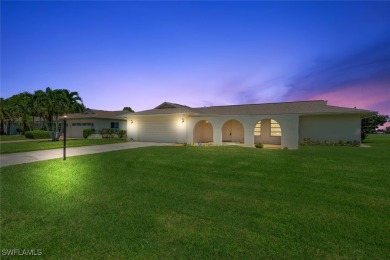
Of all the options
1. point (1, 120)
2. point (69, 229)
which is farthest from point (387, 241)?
point (1, 120)

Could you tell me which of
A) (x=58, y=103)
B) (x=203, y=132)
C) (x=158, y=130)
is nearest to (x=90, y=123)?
(x=58, y=103)

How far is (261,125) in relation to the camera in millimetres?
22453

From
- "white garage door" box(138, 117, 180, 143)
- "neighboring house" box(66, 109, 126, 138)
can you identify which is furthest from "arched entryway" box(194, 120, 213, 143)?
"neighboring house" box(66, 109, 126, 138)

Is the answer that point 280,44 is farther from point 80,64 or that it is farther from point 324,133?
point 80,64

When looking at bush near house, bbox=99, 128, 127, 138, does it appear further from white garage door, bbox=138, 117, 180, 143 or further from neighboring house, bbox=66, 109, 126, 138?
white garage door, bbox=138, 117, 180, 143

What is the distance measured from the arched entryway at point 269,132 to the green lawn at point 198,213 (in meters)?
13.7

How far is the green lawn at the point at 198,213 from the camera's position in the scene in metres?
3.11

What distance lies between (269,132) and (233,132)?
4339 mm

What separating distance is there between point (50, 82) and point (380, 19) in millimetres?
35369

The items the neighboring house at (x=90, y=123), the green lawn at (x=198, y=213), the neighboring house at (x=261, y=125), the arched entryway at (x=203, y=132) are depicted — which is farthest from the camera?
the neighboring house at (x=90, y=123)

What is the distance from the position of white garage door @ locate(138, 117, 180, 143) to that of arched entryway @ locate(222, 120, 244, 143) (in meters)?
6.69

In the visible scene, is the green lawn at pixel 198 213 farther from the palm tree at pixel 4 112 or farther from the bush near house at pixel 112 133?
the palm tree at pixel 4 112

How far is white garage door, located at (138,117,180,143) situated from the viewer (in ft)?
71.5

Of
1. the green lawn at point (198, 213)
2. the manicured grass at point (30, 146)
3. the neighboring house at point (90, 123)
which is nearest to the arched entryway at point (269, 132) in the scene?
the green lawn at point (198, 213)
